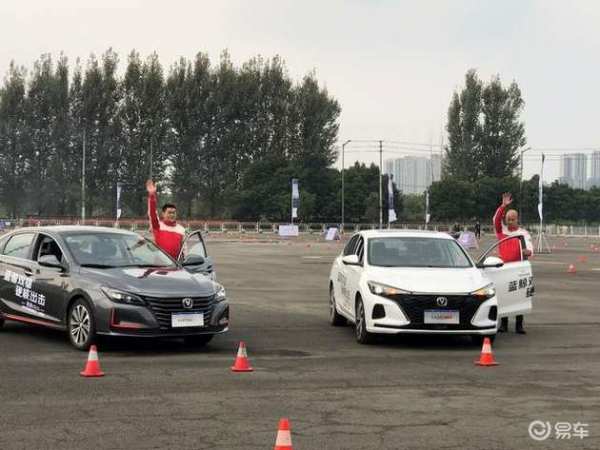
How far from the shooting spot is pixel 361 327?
1197 cm

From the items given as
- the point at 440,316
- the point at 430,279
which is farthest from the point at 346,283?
the point at 440,316

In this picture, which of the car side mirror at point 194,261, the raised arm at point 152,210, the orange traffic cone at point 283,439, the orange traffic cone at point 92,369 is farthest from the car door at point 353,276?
the orange traffic cone at point 283,439

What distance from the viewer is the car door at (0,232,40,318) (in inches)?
475

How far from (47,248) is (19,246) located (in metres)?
0.74

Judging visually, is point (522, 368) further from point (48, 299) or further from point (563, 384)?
point (48, 299)

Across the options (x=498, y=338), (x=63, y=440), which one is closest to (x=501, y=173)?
(x=498, y=338)

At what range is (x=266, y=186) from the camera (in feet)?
287

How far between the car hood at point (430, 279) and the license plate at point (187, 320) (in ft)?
7.80

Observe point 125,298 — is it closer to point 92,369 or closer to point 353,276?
point 92,369

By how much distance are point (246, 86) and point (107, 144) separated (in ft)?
49.8

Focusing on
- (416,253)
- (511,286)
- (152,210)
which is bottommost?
(511,286)

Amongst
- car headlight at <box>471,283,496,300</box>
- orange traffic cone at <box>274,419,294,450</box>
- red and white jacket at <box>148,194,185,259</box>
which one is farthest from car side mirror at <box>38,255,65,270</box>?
orange traffic cone at <box>274,419,294,450</box>

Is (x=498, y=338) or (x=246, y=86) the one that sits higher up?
(x=246, y=86)
